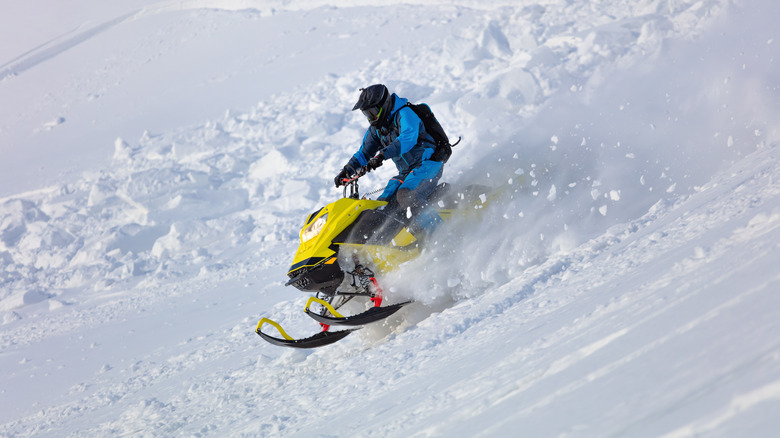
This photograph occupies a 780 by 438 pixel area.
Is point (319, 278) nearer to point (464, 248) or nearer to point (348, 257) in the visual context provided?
point (348, 257)

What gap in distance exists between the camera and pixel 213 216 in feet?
42.3

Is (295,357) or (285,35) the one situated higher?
(285,35)

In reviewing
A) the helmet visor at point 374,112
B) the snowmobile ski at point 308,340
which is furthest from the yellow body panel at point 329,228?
the helmet visor at point 374,112

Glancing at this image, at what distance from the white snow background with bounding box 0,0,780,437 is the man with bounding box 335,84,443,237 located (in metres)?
0.39

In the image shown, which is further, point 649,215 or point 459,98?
Result: point 459,98

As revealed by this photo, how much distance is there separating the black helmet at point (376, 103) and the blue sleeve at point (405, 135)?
162 mm

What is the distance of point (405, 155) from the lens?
6.15 metres

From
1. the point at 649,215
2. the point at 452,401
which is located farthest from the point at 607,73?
the point at 452,401

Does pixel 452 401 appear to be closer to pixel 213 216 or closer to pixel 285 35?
pixel 213 216

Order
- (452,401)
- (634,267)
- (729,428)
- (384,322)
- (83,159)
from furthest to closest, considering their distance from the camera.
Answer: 1. (83,159)
2. (384,322)
3. (634,267)
4. (452,401)
5. (729,428)

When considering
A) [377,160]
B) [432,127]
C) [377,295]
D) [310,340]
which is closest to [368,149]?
[432,127]

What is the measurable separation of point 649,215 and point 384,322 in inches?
101

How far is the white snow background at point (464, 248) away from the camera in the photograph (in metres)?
2.70

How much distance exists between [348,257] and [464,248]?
1166 mm
